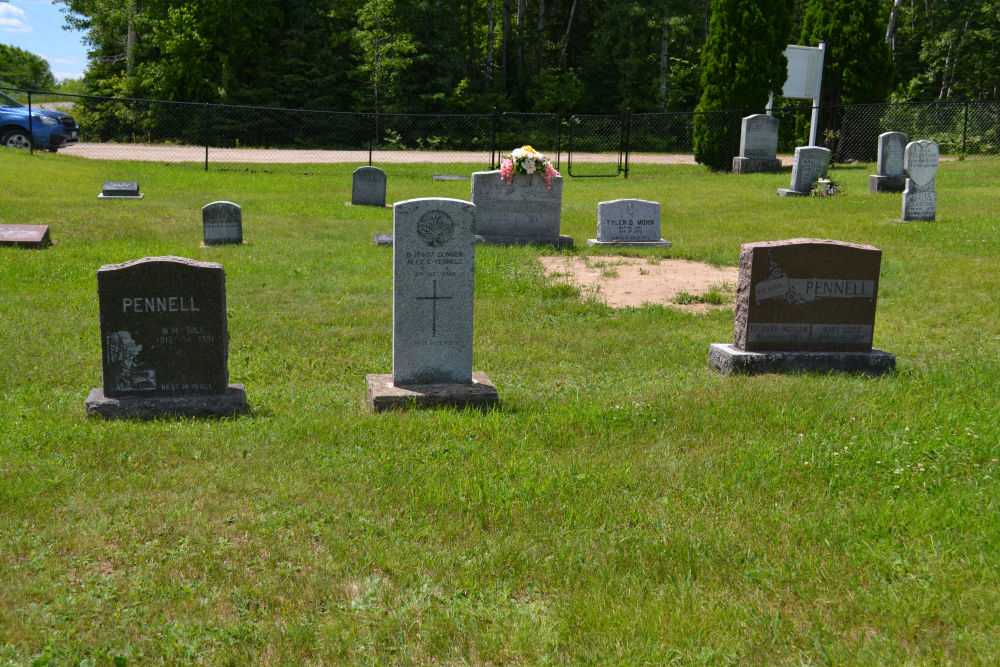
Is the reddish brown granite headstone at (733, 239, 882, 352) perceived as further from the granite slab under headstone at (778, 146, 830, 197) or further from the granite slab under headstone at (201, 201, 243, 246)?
the granite slab under headstone at (778, 146, 830, 197)

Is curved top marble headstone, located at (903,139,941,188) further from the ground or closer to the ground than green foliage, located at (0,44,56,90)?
closer to the ground

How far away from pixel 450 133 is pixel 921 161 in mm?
25203

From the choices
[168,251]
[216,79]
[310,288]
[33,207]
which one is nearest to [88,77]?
[216,79]

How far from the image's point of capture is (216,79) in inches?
1548

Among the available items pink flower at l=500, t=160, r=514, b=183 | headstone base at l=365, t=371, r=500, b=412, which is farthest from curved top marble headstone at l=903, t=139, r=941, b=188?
headstone base at l=365, t=371, r=500, b=412

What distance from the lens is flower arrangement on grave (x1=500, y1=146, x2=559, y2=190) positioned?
48.5 feet

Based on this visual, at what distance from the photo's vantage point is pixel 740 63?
2820cm

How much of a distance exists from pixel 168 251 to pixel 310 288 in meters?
3.32

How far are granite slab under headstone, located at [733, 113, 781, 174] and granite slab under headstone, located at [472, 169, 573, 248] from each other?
13.9 meters

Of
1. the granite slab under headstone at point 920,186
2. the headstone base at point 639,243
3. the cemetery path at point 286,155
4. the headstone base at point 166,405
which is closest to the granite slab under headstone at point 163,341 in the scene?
the headstone base at point 166,405

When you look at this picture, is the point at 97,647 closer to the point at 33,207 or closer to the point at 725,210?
the point at 33,207

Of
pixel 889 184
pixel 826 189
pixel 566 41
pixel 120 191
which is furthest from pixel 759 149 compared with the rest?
pixel 566 41

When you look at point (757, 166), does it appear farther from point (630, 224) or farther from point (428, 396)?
point (428, 396)

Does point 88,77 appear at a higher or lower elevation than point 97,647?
higher
